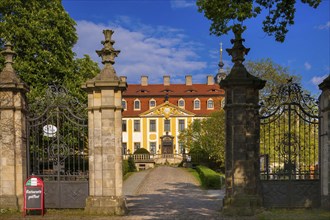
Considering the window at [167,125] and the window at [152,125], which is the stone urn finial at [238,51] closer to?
the window at [167,125]

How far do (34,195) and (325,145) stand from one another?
8.75 metres

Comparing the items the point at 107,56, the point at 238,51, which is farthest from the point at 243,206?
the point at 107,56

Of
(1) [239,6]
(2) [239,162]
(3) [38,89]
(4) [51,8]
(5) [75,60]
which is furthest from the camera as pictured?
(5) [75,60]

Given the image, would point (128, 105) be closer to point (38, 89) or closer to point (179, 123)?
point (179, 123)

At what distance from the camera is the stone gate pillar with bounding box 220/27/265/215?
10.6 metres

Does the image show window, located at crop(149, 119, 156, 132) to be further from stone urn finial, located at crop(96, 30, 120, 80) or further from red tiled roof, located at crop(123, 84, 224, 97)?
stone urn finial, located at crop(96, 30, 120, 80)

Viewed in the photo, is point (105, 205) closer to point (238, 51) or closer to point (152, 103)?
point (238, 51)

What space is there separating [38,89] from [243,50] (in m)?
13.1

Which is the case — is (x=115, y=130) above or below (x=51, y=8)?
below

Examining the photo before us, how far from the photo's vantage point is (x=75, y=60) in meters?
23.5

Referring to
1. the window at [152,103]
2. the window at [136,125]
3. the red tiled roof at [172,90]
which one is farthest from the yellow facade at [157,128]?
the red tiled roof at [172,90]

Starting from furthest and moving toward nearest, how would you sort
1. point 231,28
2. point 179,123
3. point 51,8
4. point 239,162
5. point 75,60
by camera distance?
1. point 179,123
2. point 75,60
3. point 51,8
4. point 239,162
5. point 231,28

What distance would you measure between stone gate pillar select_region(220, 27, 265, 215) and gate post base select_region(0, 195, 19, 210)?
636 centimetres

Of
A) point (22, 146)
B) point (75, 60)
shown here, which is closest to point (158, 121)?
point (75, 60)
